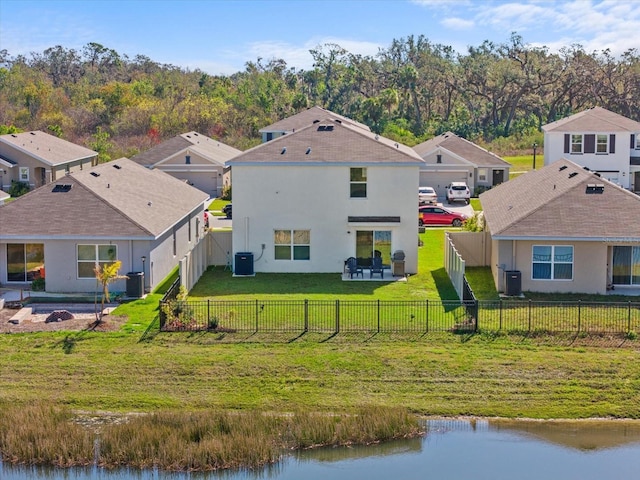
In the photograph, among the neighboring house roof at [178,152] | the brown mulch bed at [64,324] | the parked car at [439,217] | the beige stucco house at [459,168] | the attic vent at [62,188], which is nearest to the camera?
the brown mulch bed at [64,324]

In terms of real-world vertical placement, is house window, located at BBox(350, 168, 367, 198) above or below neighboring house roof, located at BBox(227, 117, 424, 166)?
below

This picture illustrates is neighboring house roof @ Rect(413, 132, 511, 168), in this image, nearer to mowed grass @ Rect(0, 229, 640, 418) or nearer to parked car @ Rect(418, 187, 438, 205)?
parked car @ Rect(418, 187, 438, 205)

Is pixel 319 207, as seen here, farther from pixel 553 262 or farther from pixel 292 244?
pixel 553 262

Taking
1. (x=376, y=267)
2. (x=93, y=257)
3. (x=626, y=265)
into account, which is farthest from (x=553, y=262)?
(x=93, y=257)

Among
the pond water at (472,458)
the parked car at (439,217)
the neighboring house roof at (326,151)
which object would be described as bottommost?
the pond water at (472,458)

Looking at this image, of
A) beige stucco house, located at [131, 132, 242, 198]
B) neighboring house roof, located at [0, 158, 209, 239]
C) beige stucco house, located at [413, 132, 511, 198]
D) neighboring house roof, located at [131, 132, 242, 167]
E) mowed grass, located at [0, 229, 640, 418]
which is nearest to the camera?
mowed grass, located at [0, 229, 640, 418]

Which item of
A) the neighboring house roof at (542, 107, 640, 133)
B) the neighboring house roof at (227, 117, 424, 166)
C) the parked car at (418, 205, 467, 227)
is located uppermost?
the neighboring house roof at (542, 107, 640, 133)

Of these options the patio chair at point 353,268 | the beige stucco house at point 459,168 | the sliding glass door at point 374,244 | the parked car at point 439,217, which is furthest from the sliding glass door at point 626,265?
the beige stucco house at point 459,168

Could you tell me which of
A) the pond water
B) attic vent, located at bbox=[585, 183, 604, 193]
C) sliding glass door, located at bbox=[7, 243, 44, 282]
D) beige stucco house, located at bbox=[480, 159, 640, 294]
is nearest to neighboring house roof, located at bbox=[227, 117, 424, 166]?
beige stucco house, located at bbox=[480, 159, 640, 294]

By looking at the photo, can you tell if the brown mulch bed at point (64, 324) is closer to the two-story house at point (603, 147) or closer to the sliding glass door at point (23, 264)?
the sliding glass door at point (23, 264)
